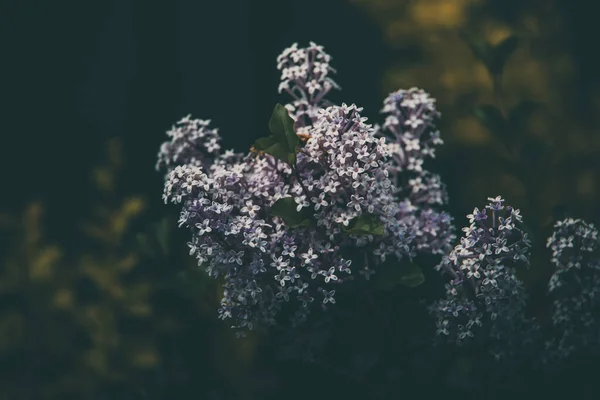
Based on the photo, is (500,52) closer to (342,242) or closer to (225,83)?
(342,242)

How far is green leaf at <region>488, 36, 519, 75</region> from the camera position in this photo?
3.88ft

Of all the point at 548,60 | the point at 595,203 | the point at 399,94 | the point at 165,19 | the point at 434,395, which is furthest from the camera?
the point at 165,19

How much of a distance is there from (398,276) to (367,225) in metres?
0.08

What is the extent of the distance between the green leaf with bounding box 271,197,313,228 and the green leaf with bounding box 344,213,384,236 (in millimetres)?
52

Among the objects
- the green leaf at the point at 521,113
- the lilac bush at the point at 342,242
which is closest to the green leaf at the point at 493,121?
the green leaf at the point at 521,113

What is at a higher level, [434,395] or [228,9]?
[228,9]

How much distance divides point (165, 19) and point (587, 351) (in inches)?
91.3

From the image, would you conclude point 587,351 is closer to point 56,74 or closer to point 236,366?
point 236,366

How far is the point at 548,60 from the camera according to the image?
8.98 feet

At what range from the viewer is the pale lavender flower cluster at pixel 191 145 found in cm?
112

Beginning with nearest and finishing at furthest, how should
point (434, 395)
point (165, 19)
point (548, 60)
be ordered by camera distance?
point (434, 395)
point (548, 60)
point (165, 19)

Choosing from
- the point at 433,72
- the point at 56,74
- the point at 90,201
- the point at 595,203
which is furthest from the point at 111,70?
the point at 595,203

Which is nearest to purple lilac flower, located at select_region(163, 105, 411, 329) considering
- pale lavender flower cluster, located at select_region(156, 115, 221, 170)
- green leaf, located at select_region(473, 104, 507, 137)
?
pale lavender flower cluster, located at select_region(156, 115, 221, 170)

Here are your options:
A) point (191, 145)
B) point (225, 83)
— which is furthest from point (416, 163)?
point (225, 83)
